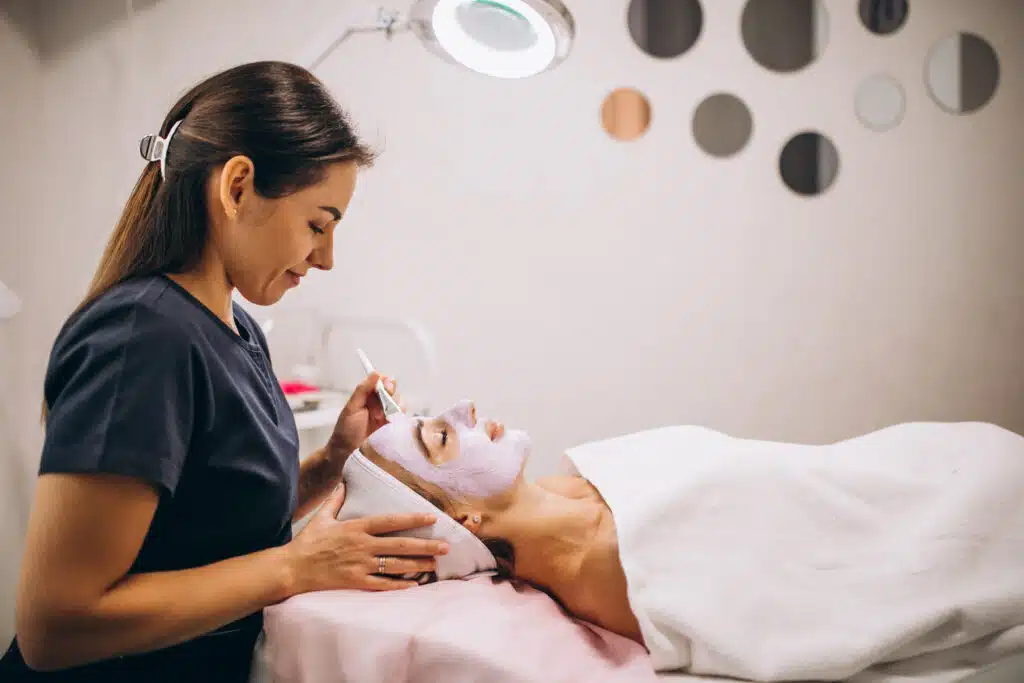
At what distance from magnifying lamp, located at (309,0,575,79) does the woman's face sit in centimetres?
29

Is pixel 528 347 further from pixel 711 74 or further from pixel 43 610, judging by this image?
pixel 43 610

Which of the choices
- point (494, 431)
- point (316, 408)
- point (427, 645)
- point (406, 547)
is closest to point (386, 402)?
point (494, 431)

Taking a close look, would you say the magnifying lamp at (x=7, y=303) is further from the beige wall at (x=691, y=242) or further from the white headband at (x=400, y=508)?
the beige wall at (x=691, y=242)

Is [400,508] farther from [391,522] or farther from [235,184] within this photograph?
[235,184]

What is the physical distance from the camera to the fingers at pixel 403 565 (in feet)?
2.73

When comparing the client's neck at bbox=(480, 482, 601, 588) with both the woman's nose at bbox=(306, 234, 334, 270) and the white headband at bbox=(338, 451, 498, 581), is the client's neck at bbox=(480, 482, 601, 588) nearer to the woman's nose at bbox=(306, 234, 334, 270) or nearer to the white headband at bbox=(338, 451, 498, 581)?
the white headband at bbox=(338, 451, 498, 581)

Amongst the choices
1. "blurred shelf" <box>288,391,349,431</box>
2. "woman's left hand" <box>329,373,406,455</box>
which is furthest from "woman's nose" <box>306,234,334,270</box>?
"blurred shelf" <box>288,391,349,431</box>

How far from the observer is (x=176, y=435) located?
68cm

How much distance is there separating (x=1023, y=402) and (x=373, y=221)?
219 centimetres

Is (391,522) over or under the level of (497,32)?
under

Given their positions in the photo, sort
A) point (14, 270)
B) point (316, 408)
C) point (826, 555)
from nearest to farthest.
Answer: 1. point (826, 555)
2. point (14, 270)
3. point (316, 408)

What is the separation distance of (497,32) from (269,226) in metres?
0.47

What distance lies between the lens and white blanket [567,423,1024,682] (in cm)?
78

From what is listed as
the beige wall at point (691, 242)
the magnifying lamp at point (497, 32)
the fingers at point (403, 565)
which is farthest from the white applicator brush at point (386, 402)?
the beige wall at point (691, 242)
